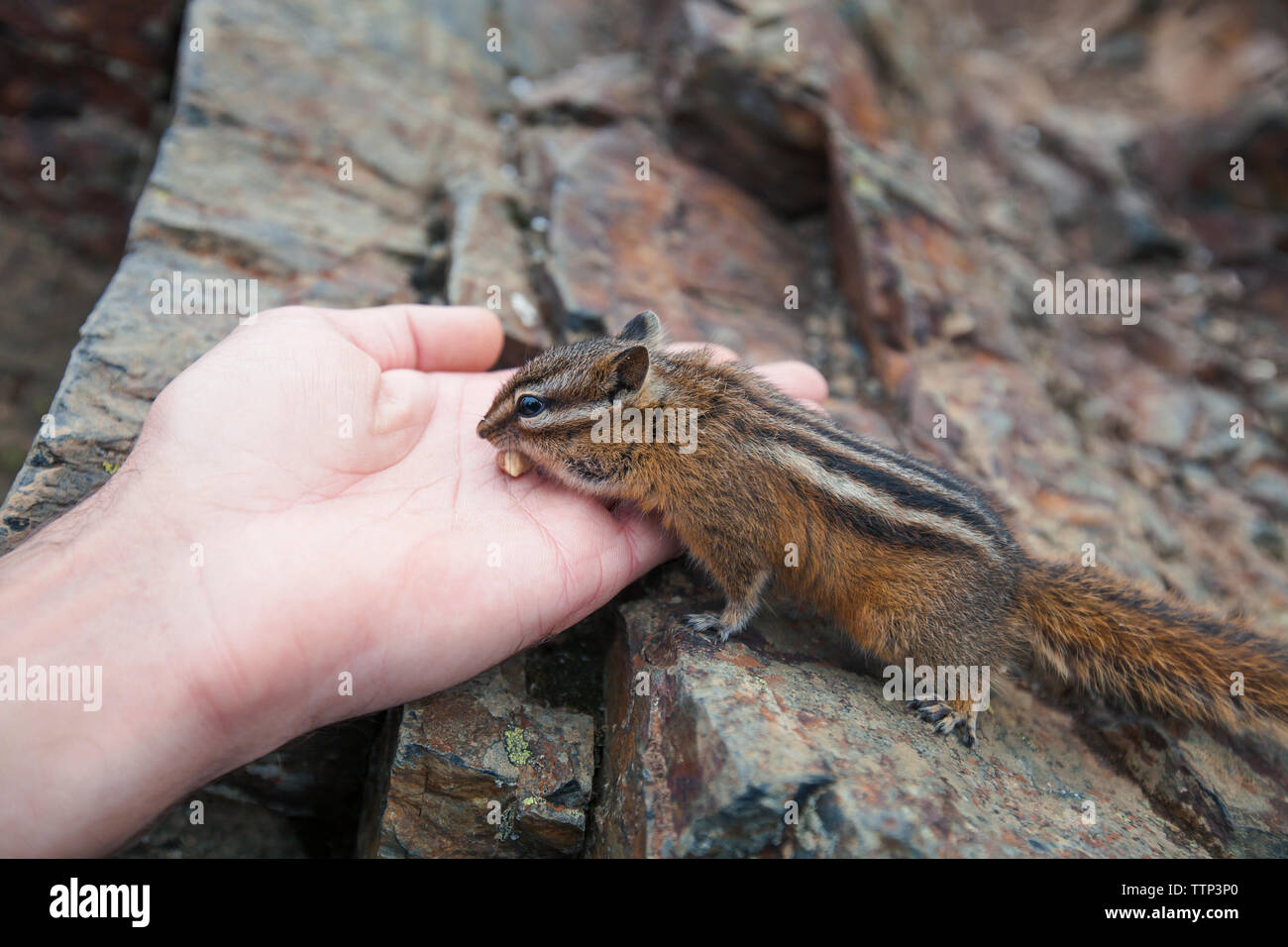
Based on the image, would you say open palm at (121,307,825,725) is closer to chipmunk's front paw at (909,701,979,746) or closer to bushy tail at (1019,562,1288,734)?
chipmunk's front paw at (909,701,979,746)

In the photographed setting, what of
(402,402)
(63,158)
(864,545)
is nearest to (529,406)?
(402,402)

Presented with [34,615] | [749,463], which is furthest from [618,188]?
[34,615]

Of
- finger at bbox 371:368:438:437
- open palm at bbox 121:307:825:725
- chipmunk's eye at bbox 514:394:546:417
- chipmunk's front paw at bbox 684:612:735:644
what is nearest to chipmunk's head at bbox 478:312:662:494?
chipmunk's eye at bbox 514:394:546:417

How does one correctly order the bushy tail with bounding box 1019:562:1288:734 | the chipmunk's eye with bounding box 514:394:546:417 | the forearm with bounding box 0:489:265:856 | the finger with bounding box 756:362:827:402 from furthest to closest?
the finger with bounding box 756:362:827:402
the chipmunk's eye with bounding box 514:394:546:417
the bushy tail with bounding box 1019:562:1288:734
the forearm with bounding box 0:489:265:856

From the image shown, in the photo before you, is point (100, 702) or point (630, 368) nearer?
point (100, 702)

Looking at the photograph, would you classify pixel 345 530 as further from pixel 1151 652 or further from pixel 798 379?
pixel 1151 652

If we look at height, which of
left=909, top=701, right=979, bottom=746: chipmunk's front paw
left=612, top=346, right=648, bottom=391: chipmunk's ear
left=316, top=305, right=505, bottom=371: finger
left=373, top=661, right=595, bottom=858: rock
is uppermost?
left=316, top=305, right=505, bottom=371: finger

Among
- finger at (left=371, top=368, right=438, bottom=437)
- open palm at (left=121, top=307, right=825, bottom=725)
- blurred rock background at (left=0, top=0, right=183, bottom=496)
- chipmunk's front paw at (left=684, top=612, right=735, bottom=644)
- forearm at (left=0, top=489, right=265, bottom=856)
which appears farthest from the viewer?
blurred rock background at (left=0, top=0, right=183, bottom=496)

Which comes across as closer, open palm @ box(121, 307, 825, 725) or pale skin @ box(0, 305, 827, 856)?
pale skin @ box(0, 305, 827, 856)
